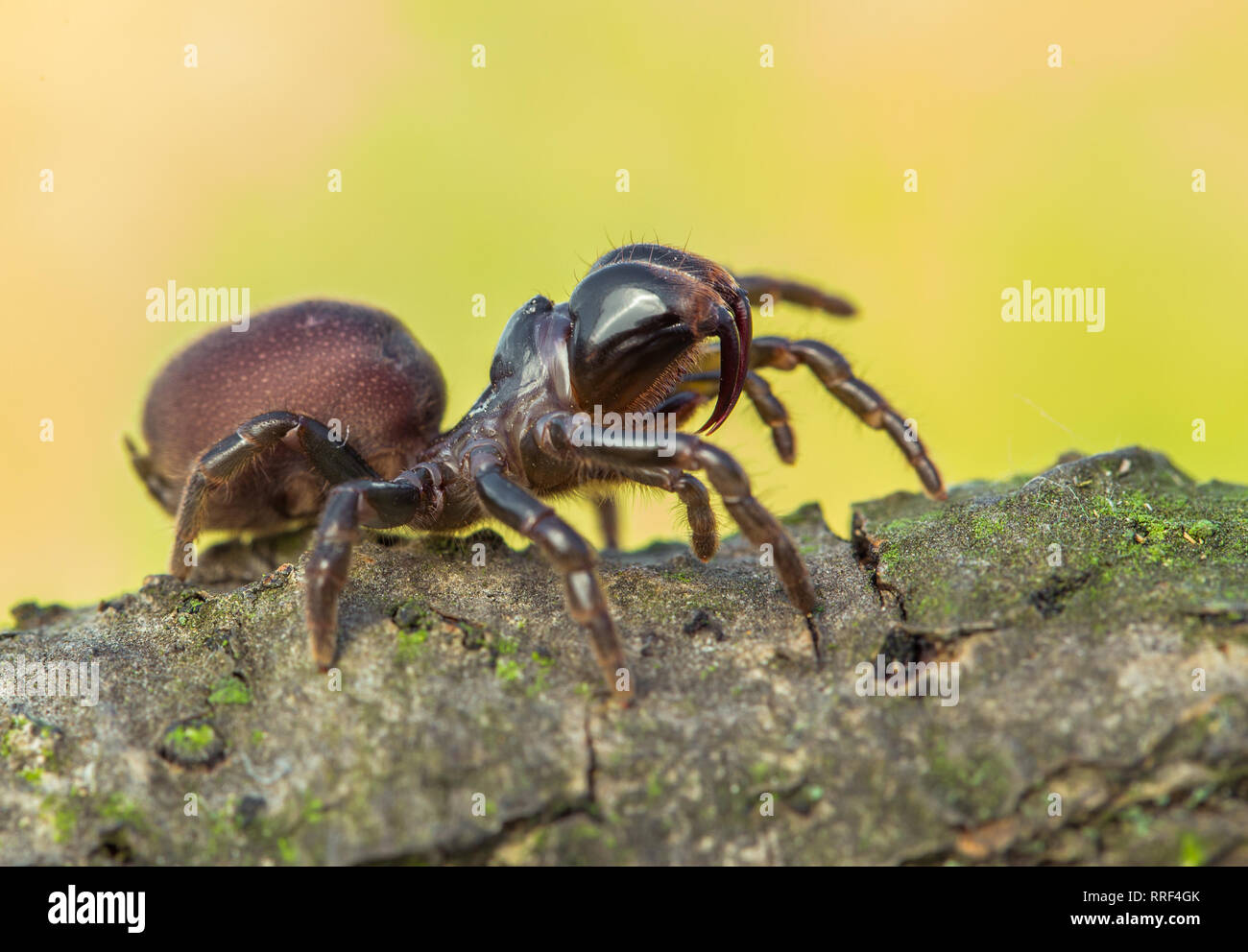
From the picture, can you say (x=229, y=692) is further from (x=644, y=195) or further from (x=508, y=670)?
(x=644, y=195)

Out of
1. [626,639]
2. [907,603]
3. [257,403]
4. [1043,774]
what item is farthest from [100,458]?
[1043,774]

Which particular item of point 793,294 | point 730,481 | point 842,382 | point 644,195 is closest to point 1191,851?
point 730,481

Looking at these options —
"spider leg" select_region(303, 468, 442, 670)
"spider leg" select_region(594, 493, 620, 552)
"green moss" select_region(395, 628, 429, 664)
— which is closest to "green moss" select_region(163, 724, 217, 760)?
"spider leg" select_region(303, 468, 442, 670)

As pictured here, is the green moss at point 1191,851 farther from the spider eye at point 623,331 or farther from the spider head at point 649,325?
the spider eye at point 623,331

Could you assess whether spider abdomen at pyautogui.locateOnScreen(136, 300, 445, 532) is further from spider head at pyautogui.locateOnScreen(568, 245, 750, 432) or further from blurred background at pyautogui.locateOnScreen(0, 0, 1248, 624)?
blurred background at pyautogui.locateOnScreen(0, 0, 1248, 624)

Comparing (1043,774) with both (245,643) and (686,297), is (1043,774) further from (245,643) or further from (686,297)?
(245,643)

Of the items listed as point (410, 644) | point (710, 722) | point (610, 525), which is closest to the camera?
point (710, 722)
